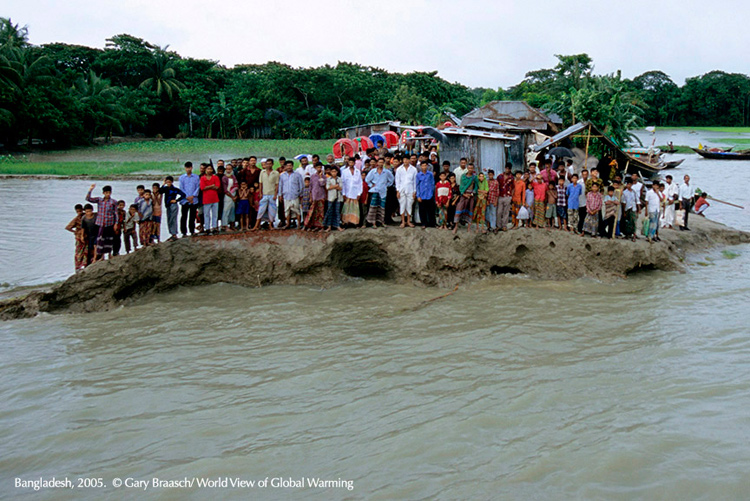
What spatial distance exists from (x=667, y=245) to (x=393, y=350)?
692 cm

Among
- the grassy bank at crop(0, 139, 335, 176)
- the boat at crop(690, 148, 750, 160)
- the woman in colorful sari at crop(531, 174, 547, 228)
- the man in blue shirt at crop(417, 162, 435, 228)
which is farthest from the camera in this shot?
the boat at crop(690, 148, 750, 160)

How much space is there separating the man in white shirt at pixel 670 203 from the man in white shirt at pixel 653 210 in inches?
98.2

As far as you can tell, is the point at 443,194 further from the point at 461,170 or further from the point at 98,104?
the point at 98,104

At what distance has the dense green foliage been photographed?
35.2m

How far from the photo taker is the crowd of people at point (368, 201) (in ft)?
30.9

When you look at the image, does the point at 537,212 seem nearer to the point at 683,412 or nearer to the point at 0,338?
the point at 683,412

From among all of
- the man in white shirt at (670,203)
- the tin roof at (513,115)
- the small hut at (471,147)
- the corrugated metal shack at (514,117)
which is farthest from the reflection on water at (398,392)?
the tin roof at (513,115)

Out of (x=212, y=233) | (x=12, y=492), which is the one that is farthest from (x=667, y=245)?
(x=12, y=492)

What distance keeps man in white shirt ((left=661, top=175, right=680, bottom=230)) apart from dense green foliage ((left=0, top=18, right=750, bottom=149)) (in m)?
22.4

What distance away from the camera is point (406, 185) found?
9750mm

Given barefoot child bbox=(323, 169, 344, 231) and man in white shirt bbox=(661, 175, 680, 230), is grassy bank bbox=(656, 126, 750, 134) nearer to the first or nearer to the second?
man in white shirt bbox=(661, 175, 680, 230)

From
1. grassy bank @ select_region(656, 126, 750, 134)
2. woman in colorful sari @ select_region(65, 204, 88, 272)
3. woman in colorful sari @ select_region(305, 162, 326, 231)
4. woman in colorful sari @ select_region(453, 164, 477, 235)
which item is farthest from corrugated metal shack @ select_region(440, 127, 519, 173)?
grassy bank @ select_region(656, 126, 750, 134)

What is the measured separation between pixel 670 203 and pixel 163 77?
4297cm

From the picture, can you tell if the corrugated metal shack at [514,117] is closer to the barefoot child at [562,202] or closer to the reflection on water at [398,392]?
the barefoot child at [562,202]
